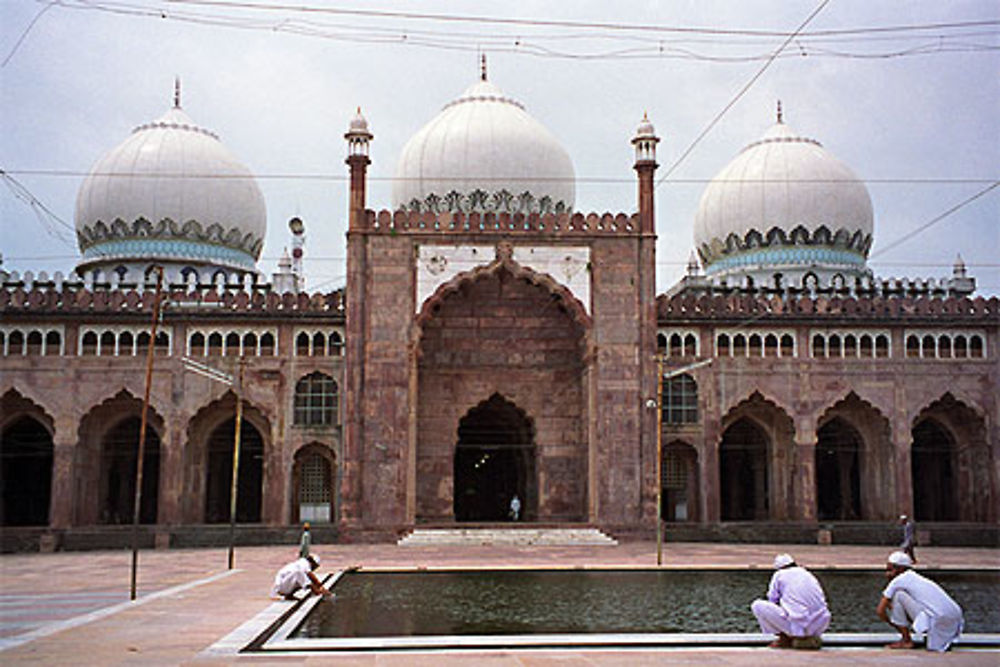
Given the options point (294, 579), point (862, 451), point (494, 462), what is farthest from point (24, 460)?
point (862, 451)

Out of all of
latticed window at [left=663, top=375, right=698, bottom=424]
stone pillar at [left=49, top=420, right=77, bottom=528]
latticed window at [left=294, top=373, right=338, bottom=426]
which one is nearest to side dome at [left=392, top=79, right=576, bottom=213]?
latticed window at [left=294, top=373, right=338, bottom=426]

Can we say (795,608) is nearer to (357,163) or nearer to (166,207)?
(357,163)

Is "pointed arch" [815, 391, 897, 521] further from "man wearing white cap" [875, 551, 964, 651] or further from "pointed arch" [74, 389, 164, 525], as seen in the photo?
"man wearing white cap" [875, 551, 964, 651]

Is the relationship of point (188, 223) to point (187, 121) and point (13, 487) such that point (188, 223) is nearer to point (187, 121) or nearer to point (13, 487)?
point (187, 121)

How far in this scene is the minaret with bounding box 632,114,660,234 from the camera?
2414 centimetres

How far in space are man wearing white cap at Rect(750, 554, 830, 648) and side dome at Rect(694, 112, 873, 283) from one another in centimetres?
2238

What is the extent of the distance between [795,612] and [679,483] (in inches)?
748

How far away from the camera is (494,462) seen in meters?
29.4

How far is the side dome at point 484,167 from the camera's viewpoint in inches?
1049

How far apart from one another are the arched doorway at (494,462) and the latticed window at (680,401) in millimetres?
3548

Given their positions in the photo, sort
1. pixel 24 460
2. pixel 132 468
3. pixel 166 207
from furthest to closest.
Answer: pixel 166 207
pixel 24 460
pixel 132 468

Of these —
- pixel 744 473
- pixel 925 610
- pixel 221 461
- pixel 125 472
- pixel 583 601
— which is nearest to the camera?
pixel 925 610

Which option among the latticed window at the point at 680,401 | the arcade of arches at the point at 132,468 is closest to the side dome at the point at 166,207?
the arcade of arches at the point at 132,468

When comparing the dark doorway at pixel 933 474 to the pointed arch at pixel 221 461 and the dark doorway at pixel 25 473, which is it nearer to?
the pointed arch at pixel 221 461
